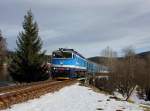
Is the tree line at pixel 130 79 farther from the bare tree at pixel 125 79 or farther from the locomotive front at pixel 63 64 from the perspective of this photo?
the locomotive front at pixel 63 64

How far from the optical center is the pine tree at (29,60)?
44.4 meters

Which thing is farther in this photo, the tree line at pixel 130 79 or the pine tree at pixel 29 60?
→ the tree line at pixel 130 79

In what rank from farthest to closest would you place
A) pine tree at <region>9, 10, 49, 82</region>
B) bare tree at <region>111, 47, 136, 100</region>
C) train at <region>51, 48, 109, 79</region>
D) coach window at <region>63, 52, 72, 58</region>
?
bare tree at <region>111, 47, 136, 100</region> < pine tree at <region>9, 10, 49, 82</region> < coach window at <region>63, 52, 72, 58</region> < train at <region>51, 48, 109, 79</region>

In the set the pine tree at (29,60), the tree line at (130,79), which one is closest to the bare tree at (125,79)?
the tree line at (130,79)

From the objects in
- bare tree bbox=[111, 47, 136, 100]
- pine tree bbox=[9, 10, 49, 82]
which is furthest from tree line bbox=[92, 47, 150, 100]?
pine tree bbox=[9, 10, 49, 82]

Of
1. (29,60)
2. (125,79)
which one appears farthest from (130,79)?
(29,60)

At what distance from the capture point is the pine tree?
146 feet

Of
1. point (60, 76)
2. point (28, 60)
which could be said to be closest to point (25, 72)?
point (28, 60)

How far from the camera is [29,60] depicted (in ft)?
145

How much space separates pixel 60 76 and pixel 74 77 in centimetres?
292

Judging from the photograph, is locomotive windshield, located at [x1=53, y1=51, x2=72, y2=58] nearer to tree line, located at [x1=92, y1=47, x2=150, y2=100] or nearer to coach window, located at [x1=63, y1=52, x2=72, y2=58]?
coach window, located at [x1=63, y1=52, x2=72, y2=58]

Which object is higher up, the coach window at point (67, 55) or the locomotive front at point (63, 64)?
the coach window at point (67, 55)

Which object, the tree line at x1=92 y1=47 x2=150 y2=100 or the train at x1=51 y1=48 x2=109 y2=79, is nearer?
the train at x1=51 y1=48 x2=109 y2=79

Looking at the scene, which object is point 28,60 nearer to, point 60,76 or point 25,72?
point 25,72
